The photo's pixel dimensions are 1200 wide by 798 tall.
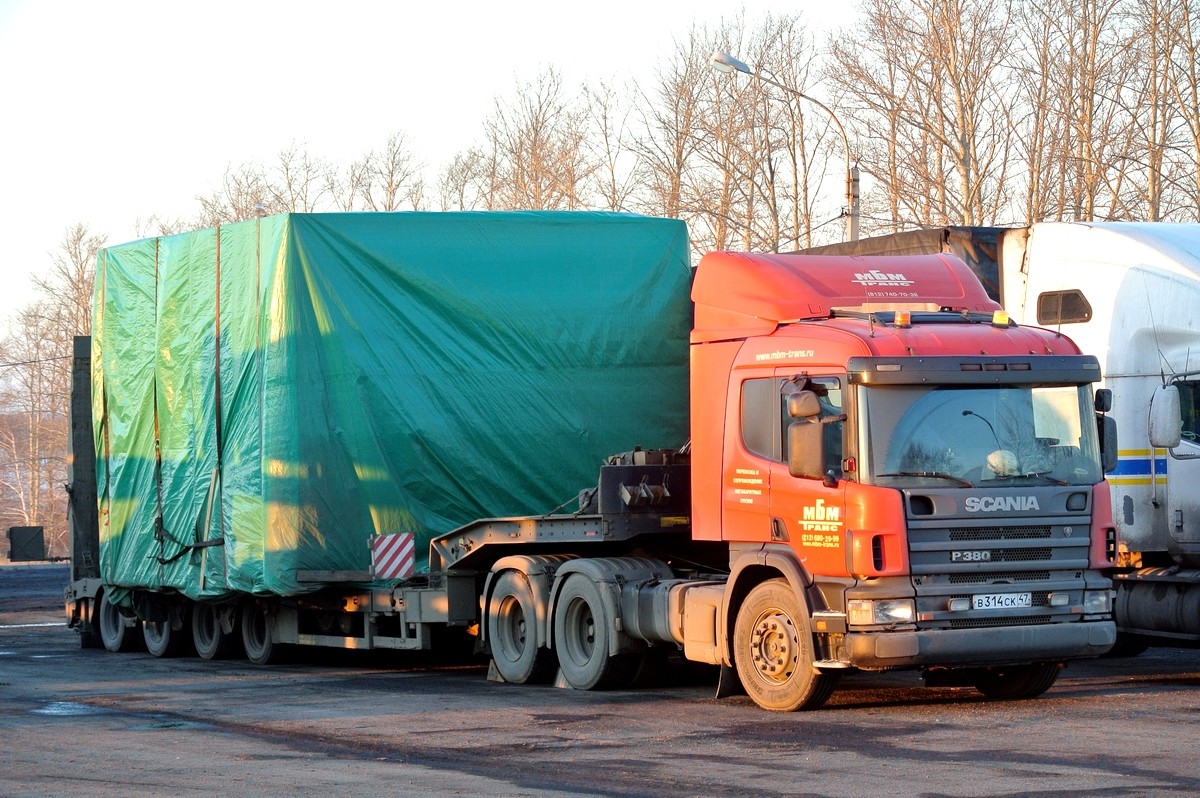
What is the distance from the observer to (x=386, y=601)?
15.9m

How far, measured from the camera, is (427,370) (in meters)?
15.8

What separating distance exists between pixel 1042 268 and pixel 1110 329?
97 cm

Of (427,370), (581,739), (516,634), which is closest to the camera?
(581,739)

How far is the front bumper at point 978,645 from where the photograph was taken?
36.7 ft

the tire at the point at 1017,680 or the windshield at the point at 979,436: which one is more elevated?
the windshield at the point at 979,436

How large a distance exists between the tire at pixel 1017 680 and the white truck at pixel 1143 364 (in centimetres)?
205

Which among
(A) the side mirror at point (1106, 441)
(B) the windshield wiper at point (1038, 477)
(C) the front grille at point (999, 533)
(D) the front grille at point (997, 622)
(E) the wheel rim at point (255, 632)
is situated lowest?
(E) the wheel rim at point (255, 632)

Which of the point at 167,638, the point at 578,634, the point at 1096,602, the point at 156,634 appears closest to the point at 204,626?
the point at 167,638

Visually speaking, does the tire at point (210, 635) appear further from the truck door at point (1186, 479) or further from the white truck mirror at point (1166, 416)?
the white truck mirror at point (1166, 416)

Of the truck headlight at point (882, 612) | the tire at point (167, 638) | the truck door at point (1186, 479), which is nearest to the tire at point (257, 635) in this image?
the tire at point (167, 638)

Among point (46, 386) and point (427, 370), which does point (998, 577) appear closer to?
point (427, 370)

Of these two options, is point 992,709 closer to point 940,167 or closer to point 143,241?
point 143,241

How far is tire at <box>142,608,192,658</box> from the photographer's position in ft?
65.0

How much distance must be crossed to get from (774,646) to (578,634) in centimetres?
262
